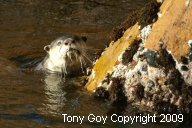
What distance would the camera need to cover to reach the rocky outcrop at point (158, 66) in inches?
265

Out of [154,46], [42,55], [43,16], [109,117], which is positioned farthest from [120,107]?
[43,16]

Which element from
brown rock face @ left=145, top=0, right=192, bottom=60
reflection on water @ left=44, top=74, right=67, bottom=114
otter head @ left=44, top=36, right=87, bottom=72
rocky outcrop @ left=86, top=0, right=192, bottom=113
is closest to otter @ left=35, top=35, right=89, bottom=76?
otter head @ left=44, top=36, right=87, bottom=72

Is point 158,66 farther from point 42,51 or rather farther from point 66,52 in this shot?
point 42,51

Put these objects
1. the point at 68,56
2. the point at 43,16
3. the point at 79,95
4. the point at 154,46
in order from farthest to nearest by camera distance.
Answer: the point at 43,16 → the point at 68,56 → the point at 79,95 → the point at 154,46

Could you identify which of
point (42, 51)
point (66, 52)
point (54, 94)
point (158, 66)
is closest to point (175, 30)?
point (158, 66)

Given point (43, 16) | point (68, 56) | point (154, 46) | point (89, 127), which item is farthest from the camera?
point (43, 16)

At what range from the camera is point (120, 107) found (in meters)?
7.10

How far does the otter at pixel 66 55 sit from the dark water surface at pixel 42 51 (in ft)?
0.96

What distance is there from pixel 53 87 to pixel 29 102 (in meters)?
1.09

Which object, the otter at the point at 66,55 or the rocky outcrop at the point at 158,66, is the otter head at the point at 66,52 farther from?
the rocky outcrop at the point at 158,66

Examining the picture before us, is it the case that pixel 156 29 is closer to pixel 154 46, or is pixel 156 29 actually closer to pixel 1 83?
pixel 154 46

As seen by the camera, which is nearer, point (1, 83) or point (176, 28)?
point (176, 28)

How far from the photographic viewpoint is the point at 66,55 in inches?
362

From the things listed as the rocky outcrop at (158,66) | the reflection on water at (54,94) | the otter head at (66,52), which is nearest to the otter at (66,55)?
the otter head at (66,52)
